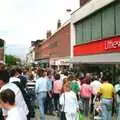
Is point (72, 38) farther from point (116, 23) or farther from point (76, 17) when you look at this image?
point (116, 23)

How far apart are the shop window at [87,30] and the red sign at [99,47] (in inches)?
21.0

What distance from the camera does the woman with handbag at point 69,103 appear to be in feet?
45.6

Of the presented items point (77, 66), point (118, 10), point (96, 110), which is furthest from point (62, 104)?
point (77, 66)

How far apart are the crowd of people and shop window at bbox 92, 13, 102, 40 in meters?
14.8

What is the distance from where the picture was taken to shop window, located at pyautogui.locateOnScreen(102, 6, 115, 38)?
33.7 m

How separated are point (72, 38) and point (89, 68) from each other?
964cm

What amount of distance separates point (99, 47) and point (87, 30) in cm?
669

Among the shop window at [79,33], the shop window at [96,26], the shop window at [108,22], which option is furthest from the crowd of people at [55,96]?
the shop window at [79,33]

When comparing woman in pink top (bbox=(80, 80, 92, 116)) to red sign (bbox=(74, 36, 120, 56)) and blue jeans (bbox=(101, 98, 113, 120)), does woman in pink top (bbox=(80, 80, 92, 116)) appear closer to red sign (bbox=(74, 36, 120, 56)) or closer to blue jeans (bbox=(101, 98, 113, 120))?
blue jeans (bbox=(101, 98, 113, 120))

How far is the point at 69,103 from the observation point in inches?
552

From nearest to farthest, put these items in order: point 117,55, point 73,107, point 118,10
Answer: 1. point 73,107
2. point 117,55
3. point 118,10

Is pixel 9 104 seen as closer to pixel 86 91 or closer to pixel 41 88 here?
pixel 41 88

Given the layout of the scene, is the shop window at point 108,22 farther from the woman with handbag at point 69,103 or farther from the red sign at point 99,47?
the woman with handbag at point 69,103

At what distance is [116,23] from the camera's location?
1284 inches
